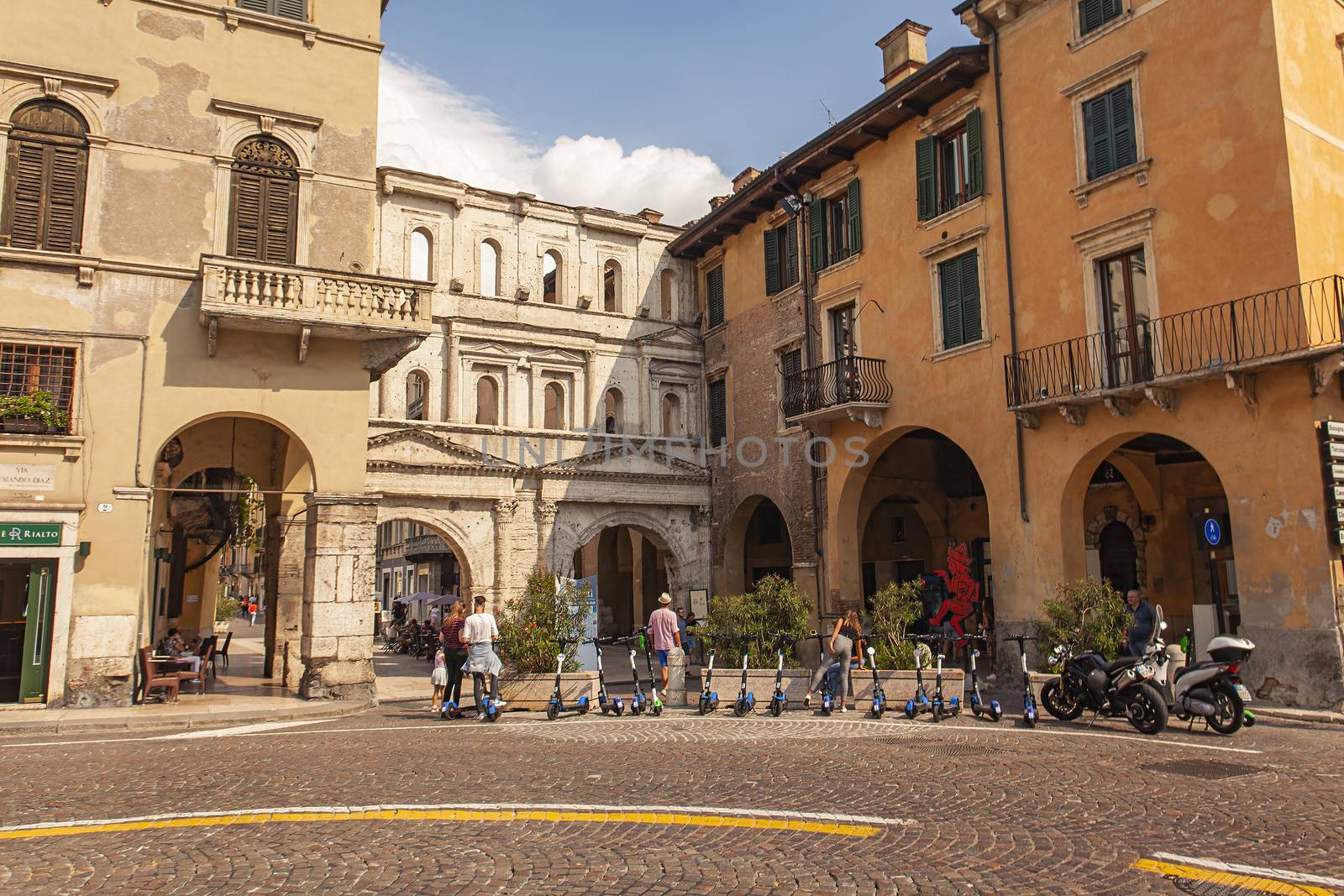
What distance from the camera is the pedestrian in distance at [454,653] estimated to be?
1456 centimetres

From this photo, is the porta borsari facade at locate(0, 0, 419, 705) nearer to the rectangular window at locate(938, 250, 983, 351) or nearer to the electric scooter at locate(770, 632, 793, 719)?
the electric scooter at locate(770, 632, 793, 719)

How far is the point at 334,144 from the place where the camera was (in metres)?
17.8

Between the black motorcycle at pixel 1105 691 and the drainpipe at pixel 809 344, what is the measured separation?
9657mm

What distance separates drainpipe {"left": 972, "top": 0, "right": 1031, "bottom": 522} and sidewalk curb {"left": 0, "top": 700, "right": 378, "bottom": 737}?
1192 cm

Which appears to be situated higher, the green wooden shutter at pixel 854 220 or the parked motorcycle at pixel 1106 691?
the green wooden shutter at pixel 854 220

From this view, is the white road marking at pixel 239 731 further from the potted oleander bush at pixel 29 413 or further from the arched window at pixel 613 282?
the arched window at pixel 613 282

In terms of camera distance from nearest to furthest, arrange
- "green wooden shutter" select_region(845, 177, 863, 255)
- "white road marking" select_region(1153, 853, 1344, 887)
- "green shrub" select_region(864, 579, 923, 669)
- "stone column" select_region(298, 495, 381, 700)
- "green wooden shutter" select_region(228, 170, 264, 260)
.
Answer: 1. "white road marking" select_region(1153, 853, 1344, 887)
2. "green shrub" select_region(864, 579, 923, 669)
3. "stone column" select_region(298, 495, 381, 700)
4. "green wooden shutter" select_region(228, 170, 264, 260)
5. "green wooden shutter" select_region(845, 177, 863, 255)

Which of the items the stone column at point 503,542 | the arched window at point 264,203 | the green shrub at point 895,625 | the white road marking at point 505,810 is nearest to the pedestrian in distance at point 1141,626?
the green shrub at point 895,625

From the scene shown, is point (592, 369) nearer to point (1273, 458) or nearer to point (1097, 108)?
point (1097, 108)

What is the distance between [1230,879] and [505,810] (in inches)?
186

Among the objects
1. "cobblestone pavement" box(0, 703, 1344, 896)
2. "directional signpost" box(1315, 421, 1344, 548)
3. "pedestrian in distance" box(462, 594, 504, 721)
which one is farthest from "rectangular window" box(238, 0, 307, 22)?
"directional signpost" box(1315, 421, 1344, 548)

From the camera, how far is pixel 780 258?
25469 mm

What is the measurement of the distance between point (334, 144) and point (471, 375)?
879 cm

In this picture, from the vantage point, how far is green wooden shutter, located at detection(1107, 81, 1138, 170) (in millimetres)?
16562
